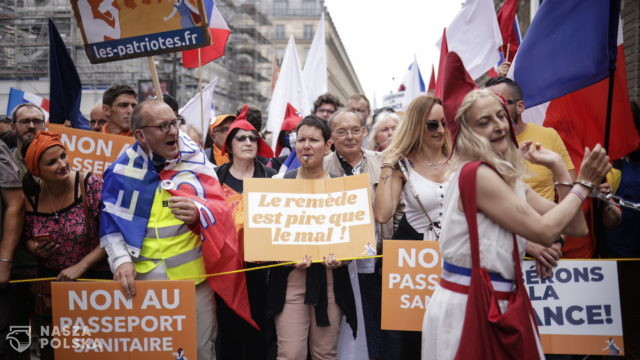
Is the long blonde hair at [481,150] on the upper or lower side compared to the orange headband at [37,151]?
lower

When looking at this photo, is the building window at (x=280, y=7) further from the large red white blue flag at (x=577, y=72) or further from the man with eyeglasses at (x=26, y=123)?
the large red white blue flag at (x=577, y=72)

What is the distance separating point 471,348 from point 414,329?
1.24 meters

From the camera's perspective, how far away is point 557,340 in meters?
3.59

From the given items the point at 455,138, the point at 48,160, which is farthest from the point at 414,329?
the point at 48,160

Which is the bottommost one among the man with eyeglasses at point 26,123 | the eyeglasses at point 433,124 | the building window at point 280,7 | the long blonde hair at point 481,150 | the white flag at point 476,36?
the long blonde hair at point 481,150

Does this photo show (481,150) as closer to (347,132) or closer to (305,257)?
(305,257)

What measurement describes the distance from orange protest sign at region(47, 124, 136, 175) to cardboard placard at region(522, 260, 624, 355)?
12.1ft

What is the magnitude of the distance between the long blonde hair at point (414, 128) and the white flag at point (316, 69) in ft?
20.3

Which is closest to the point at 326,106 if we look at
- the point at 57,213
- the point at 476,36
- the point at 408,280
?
the point at 476,36

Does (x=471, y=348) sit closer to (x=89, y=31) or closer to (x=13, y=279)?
(x=13, y=279)

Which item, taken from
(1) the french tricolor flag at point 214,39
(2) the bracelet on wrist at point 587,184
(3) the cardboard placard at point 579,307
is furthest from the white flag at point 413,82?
(2) the bracelet on wrist at point 587,184

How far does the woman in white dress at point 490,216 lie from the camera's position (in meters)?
2.54

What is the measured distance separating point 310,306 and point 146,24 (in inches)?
102

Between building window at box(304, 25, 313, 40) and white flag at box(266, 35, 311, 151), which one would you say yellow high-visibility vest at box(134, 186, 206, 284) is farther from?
building window at box(304, 25, 313, 40)
